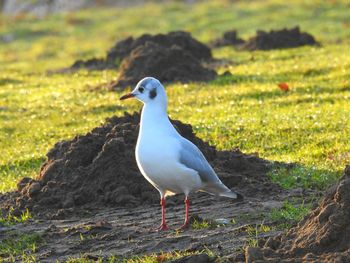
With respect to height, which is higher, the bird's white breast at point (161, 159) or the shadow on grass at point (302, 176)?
the bird's white breast at point (161, 159)

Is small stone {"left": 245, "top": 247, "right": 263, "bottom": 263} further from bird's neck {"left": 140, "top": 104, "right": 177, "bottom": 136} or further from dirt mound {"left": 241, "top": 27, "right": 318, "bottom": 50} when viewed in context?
dirt mound {"left": 241, "top": 27, "right": 318, "bottom": 50}

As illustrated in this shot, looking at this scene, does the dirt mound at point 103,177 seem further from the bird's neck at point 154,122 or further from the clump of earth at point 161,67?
the clump of earth at point 161,67

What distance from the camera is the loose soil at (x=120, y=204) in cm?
994

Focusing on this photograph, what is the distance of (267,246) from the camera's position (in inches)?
335

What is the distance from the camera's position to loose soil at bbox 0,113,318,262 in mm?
9938

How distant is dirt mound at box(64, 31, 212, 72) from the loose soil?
1171 cm

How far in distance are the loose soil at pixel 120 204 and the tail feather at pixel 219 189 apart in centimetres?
20

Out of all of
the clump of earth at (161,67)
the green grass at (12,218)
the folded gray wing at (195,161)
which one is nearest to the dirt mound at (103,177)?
the green grass at (12,218)

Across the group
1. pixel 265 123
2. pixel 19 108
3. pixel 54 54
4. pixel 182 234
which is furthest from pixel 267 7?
pixel 182 234

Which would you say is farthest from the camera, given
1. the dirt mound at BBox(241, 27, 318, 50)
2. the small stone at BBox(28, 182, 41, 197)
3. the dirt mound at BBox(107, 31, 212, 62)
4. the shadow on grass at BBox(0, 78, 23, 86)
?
the dirt mound at BBox(241, 27, 318, 50)

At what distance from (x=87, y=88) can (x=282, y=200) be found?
12398 millimetres

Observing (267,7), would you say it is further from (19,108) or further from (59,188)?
(59,188)

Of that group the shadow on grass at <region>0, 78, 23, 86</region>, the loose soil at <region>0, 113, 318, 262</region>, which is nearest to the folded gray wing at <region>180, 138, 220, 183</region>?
the loose soil at <region>0, 113, 318, 262</region>

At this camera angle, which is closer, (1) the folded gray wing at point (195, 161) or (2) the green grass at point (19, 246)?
(2) the green grass at point (19, 246)
